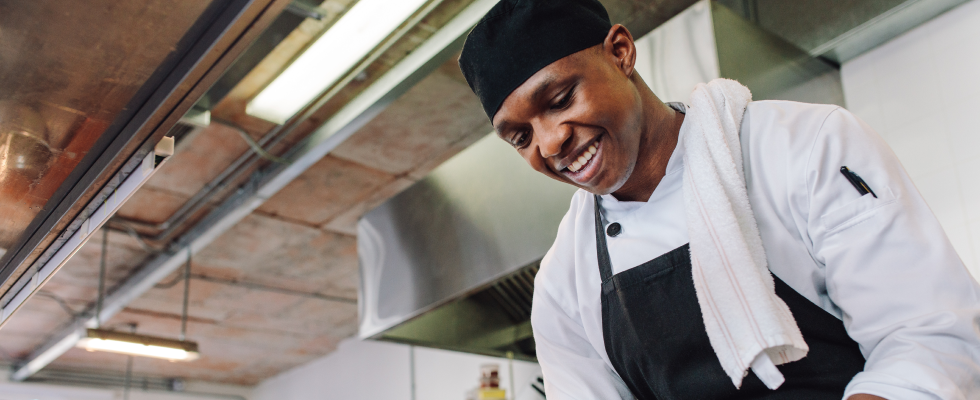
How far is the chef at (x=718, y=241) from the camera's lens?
31.7 inches

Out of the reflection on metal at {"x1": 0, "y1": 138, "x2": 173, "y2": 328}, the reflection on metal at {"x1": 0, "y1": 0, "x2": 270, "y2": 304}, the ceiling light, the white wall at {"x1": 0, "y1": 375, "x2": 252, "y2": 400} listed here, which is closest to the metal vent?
the reflection on metal at {"x1": 0, "y1": 138, "x2": 173, "y2": 328}

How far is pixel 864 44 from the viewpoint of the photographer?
233 cm

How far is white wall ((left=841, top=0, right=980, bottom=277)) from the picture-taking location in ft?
6.72

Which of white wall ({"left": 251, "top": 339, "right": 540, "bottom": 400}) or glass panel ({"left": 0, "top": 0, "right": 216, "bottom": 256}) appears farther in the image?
white wall ({"left": 251, "top": 339, "right": 540, "bottom": 400})

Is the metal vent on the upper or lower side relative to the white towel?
upper

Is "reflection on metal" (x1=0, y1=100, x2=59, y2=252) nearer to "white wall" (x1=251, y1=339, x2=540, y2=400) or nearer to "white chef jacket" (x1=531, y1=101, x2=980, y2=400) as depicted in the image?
"white chef jacket" (x1=531, y1=101, x2=980, y2=400)

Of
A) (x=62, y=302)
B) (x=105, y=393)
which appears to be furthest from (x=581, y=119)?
(x=105, y=393)

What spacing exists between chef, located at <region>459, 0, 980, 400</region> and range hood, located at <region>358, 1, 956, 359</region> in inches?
42.6

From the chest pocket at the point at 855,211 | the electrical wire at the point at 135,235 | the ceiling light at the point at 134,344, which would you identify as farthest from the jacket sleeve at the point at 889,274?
the electrical wire at the point at 135,235

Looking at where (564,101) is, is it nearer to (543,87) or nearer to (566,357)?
(543,87)

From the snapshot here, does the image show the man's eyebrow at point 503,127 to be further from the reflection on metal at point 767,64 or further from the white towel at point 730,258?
the reflection on metal at point 767,64

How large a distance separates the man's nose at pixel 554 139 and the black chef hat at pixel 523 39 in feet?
0.23

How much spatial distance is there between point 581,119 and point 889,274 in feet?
1.26

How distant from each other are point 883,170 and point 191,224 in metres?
4.57
